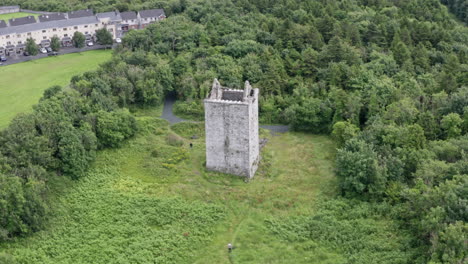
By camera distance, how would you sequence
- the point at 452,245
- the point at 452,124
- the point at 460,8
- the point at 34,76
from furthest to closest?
the point at 460,8
the point at 34,76
the point at 452,124
the point at 452,245

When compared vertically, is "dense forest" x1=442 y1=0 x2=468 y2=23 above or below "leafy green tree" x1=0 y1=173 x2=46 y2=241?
above

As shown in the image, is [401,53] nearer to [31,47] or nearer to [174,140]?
[174,140]

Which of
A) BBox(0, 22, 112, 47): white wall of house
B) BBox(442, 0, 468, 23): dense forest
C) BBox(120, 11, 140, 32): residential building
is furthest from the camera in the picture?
BBox(120, 11, 140, 32): residential building

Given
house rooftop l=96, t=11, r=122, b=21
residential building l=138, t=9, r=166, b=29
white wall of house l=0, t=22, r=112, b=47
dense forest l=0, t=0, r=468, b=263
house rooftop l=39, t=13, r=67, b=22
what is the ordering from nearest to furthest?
1. dense forest l=0, t=0, r=468, b=263
2. white wall of house l=0, t=22, r=112, b=47
3. house rooftop l=39, t=13, r=67, b=22
4. house rooftop l=96, t=11, r=122, b=21
5. residential building l=138, t=9, r=166, b=29

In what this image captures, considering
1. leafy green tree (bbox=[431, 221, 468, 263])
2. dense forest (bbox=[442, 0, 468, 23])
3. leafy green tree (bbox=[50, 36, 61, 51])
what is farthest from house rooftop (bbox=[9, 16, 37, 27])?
leafy green tree (bbox=[431, 221, 468, 263])

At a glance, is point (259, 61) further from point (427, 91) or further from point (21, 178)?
point (21, 178)

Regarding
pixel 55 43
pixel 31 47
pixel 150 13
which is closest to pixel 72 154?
pixel 31 47

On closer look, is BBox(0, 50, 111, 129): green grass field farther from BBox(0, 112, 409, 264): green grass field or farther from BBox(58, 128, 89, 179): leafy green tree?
BBox(0, 112, 409, 264): green grass field
